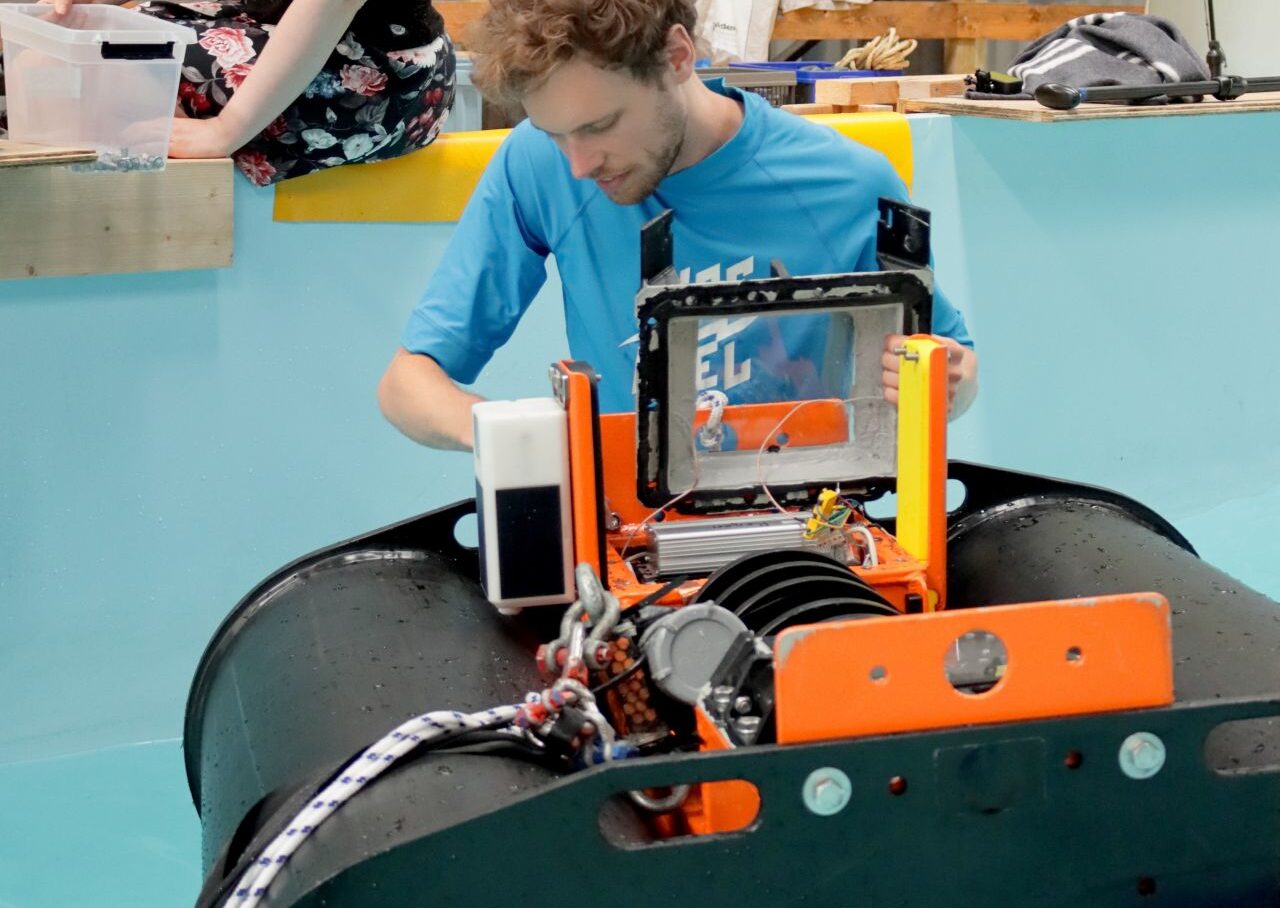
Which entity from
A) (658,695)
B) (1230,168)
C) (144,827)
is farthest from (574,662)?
(1230,168)

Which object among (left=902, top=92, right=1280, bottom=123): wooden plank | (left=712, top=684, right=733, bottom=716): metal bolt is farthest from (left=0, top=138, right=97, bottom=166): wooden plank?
(left=902, top=92, right=1280, bottom=123): wooden plank

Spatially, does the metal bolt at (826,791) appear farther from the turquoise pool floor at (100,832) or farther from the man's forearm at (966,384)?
the turquoise pool floor at (100,832)

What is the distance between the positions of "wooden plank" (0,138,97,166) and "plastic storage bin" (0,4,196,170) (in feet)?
0.13

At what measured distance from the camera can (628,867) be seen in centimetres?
77

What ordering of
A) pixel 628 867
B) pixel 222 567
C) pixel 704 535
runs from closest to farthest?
pixel 628 867 → pixel 704 535 → pixel 222 567

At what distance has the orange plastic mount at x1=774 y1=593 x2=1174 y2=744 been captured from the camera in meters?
0.78

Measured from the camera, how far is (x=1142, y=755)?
804 mm

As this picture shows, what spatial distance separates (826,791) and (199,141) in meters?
1.47

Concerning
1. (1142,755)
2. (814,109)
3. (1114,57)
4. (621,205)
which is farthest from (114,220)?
(1114,57)

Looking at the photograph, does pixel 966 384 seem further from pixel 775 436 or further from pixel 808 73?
pixel 808 73

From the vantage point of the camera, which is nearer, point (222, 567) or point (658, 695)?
point (658, 695)

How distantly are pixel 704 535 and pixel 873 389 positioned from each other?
0.60ft

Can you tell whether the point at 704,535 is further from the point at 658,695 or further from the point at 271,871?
the point at 271,871

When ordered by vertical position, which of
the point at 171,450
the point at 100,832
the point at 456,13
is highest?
the point at 456,13
